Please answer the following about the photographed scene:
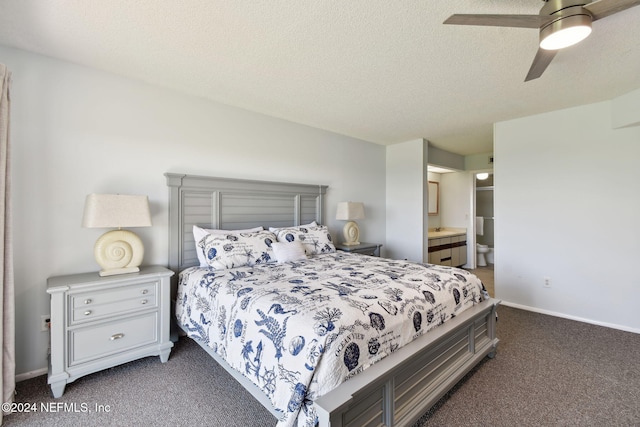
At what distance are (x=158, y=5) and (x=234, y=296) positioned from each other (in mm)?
1793

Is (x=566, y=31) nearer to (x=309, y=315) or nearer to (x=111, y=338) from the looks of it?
(x=309, y=315)

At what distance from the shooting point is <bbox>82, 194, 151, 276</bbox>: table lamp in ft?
6.96

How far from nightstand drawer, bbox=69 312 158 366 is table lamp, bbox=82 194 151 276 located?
393 mm

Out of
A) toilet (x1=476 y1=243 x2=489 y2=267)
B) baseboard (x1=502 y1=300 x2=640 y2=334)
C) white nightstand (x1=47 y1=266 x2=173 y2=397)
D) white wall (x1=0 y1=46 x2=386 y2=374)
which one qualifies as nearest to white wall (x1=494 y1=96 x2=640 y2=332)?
baseboard (x1=502 y1=300 x2=640 y2=334)

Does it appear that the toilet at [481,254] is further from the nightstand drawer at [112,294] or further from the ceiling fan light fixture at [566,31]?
the nightstand drawer at [112,294]

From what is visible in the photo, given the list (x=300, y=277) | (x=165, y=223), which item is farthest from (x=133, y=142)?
(x=300, y=277)

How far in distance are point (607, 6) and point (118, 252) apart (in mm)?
3410

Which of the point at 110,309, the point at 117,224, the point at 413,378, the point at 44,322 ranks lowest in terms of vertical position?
the point at 413,378

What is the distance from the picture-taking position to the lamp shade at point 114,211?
6.91 feet

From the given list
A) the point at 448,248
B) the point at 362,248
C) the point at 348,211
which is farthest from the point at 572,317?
the point at 348,211

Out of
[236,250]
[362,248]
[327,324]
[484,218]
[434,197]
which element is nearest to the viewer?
[327,324]

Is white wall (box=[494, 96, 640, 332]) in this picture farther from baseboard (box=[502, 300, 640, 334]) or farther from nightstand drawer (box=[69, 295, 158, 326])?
nightstand drawer (box=[69, 295, 158, 326])

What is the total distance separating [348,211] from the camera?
158 inches

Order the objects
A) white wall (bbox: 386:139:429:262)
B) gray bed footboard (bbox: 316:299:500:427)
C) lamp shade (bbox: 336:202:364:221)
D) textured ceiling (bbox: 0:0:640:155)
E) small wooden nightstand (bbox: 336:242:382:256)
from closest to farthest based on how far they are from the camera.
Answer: gray bed footboard (bbox: 316:299:500:427) → textured ceiling (bbox: 0:0:640:155) → small wooden nightstand (bbox: 336:242:382:256) → lamp shade (bbox: 336:202:364:221) → white wall (bbox: 386:139:429:262)
